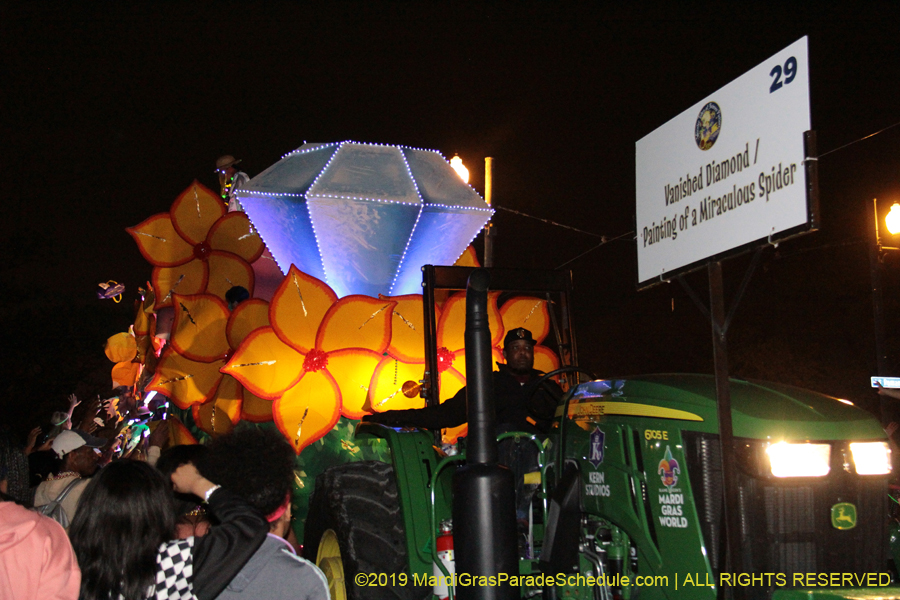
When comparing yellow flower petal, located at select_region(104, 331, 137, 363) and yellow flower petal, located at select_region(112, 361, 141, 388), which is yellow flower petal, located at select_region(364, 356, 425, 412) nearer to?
yellow flower petal, located at select_region(104, 331, 137, 363)

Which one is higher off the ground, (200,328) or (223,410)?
(200,328)

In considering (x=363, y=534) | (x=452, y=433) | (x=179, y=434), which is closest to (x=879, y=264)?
(x=452, y=433)

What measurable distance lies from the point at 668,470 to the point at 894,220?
7.01 meters

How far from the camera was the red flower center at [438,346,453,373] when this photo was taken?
5887 millimetres

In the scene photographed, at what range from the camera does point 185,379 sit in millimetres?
6305

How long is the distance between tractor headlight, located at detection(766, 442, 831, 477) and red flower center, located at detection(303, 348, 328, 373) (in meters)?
3.38

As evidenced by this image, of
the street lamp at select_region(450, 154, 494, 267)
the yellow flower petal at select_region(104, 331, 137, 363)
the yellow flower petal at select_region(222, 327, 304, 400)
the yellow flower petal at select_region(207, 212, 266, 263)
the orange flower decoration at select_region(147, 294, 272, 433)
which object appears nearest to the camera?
the yellow flower petal at select_region(222, 327, 304, 400)

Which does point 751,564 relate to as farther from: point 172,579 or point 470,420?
point 172,579

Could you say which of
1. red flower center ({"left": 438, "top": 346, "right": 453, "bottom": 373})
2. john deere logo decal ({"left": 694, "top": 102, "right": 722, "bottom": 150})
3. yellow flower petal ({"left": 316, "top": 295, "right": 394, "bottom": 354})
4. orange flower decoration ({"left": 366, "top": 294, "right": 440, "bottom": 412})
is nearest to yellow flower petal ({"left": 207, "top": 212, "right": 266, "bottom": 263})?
yellow flower petal ({"left": 316, "top": 295, "right": 394, "bottom": 354})

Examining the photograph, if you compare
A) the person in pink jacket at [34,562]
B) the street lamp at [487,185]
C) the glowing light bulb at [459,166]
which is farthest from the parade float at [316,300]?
the glowing light bulb at [459,166]

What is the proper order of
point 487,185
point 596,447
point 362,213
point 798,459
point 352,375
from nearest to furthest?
point 798,459 → point 596,447 → point 352,375 → point 362,213 → point 487,185

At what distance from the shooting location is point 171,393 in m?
6.32

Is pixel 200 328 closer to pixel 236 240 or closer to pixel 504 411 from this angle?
pixel 236 240

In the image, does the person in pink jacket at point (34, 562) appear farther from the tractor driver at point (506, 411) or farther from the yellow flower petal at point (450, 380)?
the yellow flower petal at point (450, 380)
